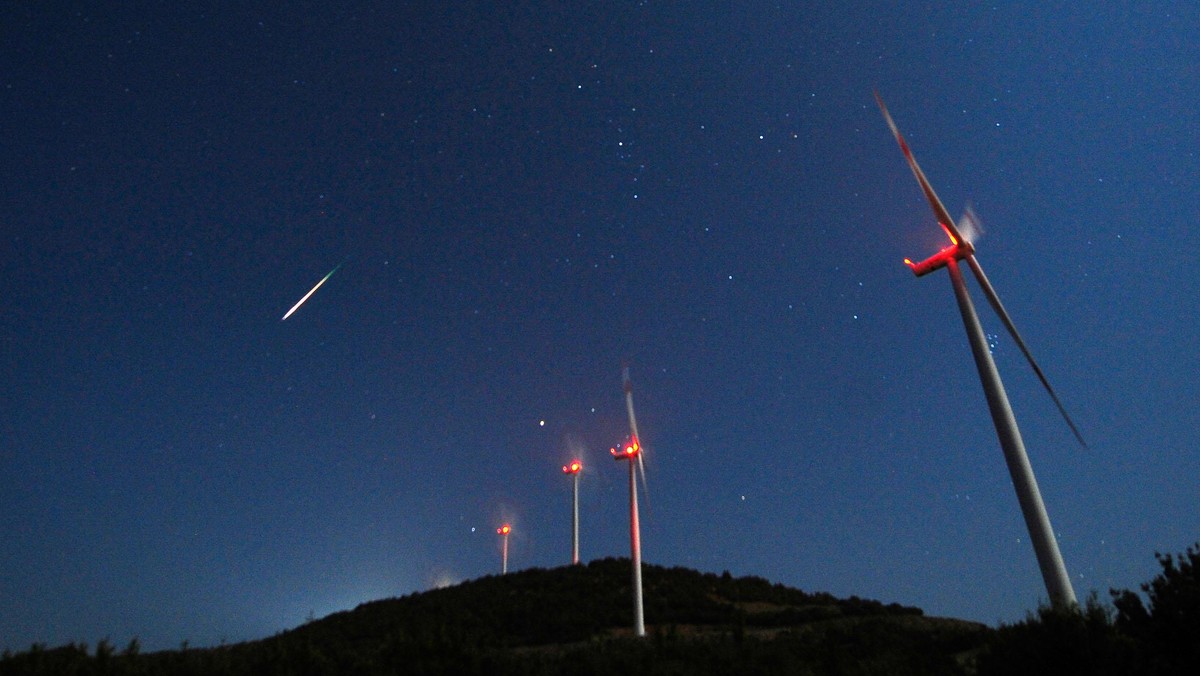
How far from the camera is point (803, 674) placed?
13.1 meters

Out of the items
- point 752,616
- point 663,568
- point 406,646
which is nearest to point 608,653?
point 406,646

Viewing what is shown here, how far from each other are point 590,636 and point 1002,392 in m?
20.4

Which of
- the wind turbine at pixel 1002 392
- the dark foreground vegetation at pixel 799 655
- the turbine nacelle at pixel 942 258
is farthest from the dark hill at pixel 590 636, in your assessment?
the turbine nacelle at pixel 942 258

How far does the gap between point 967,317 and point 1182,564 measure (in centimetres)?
1116

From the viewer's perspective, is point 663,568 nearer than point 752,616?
No

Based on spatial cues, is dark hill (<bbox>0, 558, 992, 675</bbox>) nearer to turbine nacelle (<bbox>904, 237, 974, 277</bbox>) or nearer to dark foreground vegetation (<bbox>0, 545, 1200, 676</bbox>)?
dark foreground vegetation (<bbox>0, 545, 1200, 676</bbox>)

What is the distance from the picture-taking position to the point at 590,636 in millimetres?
33312

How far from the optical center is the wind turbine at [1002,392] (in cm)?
1853

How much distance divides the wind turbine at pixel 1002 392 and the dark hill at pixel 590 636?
135 inches

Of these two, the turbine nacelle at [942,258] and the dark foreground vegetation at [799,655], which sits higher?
the turbine nacelle at [942,258]

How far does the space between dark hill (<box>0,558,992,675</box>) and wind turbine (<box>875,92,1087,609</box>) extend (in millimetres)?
3422

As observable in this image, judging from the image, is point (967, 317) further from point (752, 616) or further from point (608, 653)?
point (752, 616)

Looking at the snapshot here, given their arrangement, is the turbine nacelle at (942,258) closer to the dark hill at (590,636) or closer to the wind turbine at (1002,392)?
the wind turbine at (1002,392)

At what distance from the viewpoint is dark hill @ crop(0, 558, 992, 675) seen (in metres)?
14.4
